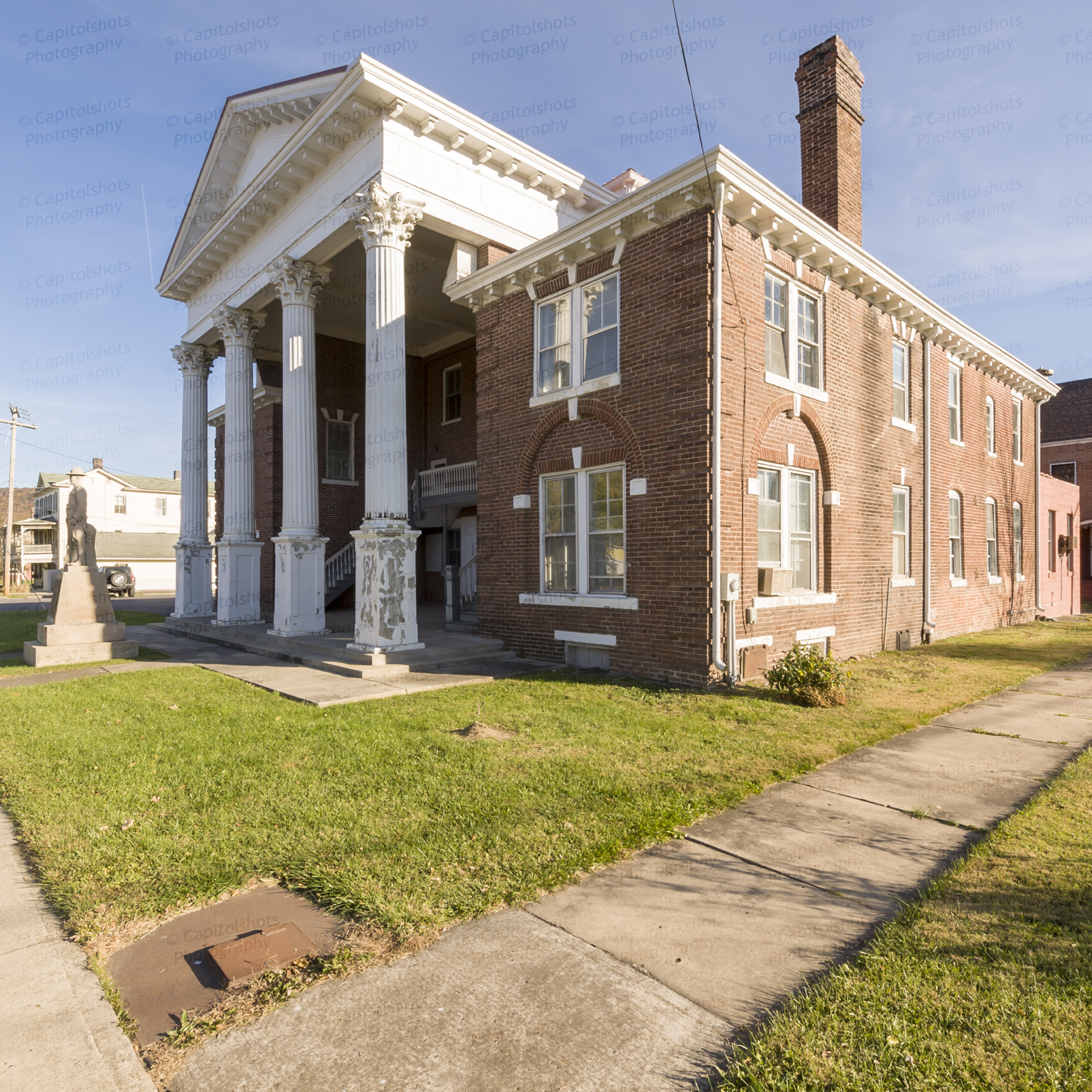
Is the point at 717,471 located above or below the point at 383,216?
below

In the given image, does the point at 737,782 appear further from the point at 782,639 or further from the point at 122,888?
the point at 782,639

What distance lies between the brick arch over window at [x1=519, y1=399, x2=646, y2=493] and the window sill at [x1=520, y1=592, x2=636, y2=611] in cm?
181

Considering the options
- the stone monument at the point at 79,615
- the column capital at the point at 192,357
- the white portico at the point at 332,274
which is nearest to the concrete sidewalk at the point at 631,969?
the white portico at the point at 332,274

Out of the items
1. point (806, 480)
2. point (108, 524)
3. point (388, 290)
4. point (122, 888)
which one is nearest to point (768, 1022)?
point (122, 888)

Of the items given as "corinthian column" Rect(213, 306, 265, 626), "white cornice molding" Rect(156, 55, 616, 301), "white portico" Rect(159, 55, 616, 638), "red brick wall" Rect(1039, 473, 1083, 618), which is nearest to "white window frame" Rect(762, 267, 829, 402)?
"white portico" Rect(159, 55, 616, 638)

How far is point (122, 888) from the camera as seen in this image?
3693mm

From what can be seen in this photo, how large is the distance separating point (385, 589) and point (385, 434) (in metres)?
2.55

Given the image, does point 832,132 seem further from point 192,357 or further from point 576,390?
point 192,357

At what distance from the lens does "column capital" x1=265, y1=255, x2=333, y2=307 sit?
1357cm

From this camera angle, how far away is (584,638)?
35.2 ft

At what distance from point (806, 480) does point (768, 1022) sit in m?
9.72

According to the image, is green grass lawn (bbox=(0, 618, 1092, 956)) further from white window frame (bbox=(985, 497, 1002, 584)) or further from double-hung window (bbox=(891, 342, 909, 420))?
white window frame (bbox=(985, 497, 1002, 584))

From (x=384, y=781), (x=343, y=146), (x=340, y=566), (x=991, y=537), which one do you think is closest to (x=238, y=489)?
(x=340, y=566)

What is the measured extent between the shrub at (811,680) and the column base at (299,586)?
8579 mm
